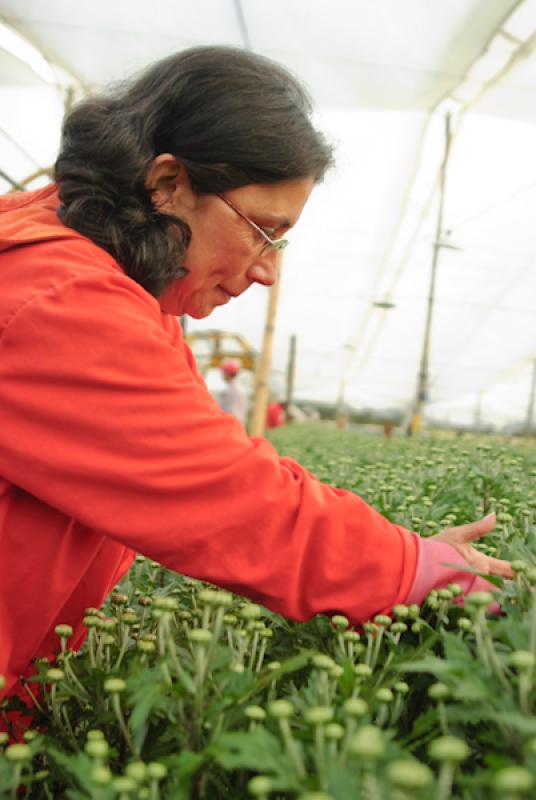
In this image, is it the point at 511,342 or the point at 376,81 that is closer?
the point at 376,81

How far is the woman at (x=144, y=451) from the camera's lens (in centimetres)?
128

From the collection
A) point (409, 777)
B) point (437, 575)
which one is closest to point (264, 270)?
point (437, 575)

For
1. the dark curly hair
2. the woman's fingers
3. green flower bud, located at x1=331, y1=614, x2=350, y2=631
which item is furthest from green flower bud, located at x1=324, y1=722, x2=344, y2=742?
the dark curly hair

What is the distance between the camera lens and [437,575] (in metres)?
1.37

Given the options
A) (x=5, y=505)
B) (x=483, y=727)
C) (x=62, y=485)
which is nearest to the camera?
(x=483, y=727)

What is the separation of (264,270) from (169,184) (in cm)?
32

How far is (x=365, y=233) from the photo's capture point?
62.2ft

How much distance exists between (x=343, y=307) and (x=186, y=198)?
75.6ft

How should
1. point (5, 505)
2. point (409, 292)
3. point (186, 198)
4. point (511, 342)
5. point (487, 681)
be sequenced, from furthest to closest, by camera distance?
point (511, 342) → point (409, 292) → point (186, 198) → point (5, 505) → point (487, 681)

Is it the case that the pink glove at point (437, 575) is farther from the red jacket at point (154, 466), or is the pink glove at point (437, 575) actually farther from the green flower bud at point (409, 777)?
the green flower bud at point (409, 777)

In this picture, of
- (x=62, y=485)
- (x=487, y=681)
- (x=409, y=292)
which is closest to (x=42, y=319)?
(x=62, y=485)

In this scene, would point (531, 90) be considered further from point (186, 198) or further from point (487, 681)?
point (487, 681)

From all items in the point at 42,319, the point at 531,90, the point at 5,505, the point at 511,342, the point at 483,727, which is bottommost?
the point at 483,727

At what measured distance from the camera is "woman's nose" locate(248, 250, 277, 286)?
187cm
